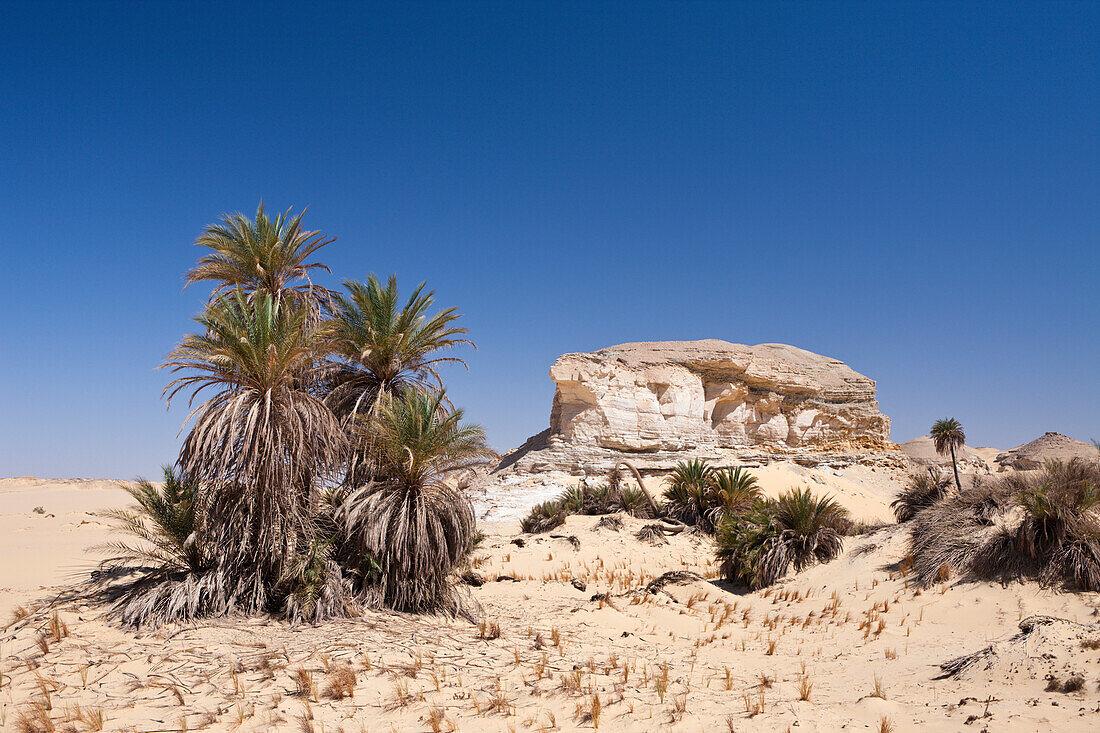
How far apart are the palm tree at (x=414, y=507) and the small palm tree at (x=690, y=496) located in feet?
38.8

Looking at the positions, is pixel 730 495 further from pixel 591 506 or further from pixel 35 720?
pixel 35 720

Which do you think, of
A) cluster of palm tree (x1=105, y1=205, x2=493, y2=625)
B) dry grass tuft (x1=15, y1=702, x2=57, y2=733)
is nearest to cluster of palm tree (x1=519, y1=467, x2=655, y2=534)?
cluster of palm tree (x1=105, y1=205, x2=493, y2=625)

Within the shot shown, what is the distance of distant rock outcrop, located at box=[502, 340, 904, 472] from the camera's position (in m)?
34.6

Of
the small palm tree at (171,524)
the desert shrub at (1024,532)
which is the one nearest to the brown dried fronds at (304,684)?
the small palm tree at (171,524)

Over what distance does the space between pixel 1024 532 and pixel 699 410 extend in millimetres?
30158

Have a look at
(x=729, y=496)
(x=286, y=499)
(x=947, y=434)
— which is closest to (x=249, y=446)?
(x=286, y=499)

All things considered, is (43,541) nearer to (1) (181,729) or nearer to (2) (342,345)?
(2) (342,345)

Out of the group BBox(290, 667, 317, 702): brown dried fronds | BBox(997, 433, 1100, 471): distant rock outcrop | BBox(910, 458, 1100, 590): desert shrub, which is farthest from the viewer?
BBox(997, 433, 1100, 471): distant rock outcrop

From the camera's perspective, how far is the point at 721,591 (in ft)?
38.0

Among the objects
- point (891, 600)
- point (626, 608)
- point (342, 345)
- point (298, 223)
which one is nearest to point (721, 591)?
point (626, 608)

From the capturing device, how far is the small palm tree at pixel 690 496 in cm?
1927

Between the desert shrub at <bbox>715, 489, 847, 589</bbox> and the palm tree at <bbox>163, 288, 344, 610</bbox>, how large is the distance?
848 cm

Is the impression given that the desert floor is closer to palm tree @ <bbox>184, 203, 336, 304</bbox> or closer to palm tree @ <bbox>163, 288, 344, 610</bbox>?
palm tree @ <bbox>163, 288, 344, 610</bbox>

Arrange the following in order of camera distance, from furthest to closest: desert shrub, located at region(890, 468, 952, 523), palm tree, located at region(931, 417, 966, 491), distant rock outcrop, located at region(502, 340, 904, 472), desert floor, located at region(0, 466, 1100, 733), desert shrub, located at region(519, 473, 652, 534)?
distant rock outcrop, located at region(502, 340, 904, 472), palm tree, located at region(931, 417, 966, 491), desert shrub, located at region(519, 473, 652, 534), desert shrub, located at region(890, 468, 952, 523), desert floor, located at region(0, 466, 1100, 733)
